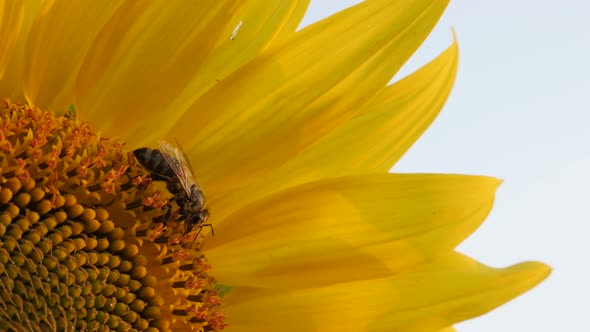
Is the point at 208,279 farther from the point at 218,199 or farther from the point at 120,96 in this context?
the point at 120,96

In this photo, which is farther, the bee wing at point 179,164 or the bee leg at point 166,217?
the bee leg at point 166,217

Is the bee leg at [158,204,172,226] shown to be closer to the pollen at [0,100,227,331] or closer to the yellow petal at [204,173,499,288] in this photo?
the pollen at [0,100,227,331]

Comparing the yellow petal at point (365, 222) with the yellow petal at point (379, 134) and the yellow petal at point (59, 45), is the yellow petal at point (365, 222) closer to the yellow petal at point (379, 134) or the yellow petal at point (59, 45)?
the yellow petal at point (379, 134)

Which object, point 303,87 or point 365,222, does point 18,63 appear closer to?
point 303,87

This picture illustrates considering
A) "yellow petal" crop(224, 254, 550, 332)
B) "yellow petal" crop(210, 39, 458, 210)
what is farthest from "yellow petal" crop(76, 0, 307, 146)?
"yellow petal" crop(224, 254, 550, 332)

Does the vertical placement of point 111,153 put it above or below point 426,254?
above

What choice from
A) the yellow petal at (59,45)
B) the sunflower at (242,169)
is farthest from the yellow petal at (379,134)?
the yellow petal at (59,45)

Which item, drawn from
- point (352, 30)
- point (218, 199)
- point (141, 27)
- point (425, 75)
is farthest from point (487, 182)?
point (141, 27)
